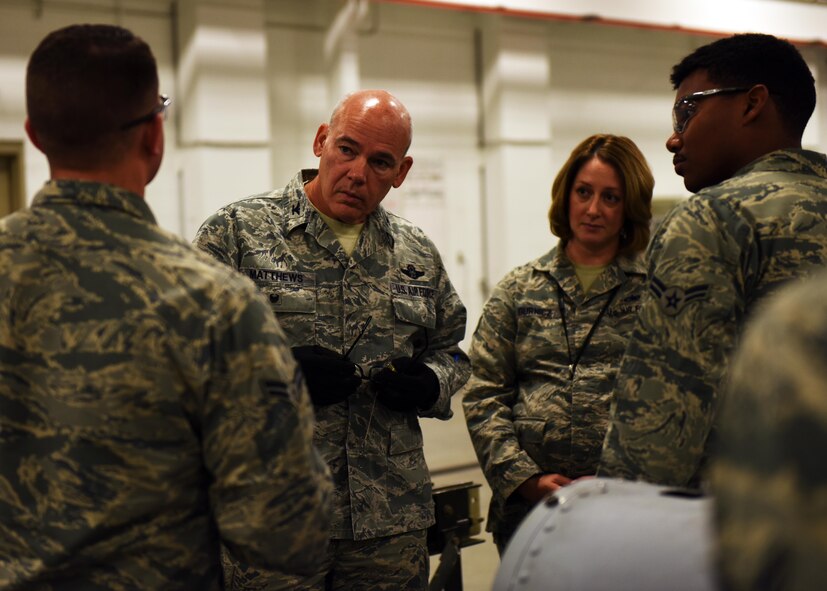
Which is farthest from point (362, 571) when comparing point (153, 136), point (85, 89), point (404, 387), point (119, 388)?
point (85, 89)

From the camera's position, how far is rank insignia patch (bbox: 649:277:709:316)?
165cm

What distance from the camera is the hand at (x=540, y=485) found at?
2488mm

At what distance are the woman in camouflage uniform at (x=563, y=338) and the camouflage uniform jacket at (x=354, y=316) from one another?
203mm

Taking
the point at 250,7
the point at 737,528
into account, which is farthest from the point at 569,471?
the point at 250,7

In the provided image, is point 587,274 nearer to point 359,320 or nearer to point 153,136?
point 359,320

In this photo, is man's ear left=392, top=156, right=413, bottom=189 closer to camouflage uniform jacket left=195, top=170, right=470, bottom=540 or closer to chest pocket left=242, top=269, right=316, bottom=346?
camouflage uniform jacket left=195, top=170, right=470, bottom=540

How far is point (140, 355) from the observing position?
4.51 ft

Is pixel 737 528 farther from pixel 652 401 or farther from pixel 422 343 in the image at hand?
pixel 422 343

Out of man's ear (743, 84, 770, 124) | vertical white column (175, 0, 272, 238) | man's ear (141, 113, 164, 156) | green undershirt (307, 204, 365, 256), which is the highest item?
vertical white column (175, 0, 272, 238)

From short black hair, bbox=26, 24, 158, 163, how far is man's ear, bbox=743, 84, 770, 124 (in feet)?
3.75

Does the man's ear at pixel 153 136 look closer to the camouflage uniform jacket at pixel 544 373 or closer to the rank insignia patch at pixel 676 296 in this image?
the rank insignia patch at pixel 676 296

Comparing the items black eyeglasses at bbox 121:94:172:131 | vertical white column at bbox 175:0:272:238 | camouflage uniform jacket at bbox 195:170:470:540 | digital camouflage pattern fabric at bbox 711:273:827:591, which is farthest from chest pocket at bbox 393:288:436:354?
vertical white column at bbox 175:0:272:238

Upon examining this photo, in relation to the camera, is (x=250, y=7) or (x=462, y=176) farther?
(x=462, y=176)

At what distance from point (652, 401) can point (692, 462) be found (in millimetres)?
131
